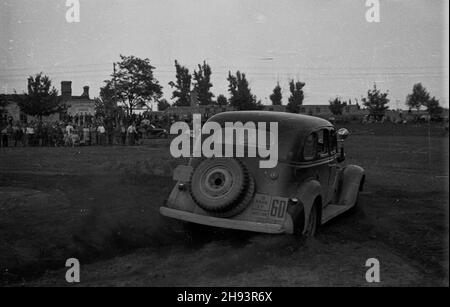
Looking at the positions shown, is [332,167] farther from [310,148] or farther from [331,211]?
[310,148]

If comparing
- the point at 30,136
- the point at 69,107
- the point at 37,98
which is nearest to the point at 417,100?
the point at 30,136

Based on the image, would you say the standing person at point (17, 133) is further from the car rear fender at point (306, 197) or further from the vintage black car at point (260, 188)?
the car rear fender at point (306, 197)

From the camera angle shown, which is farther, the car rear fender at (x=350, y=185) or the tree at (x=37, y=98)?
the tree at (x=37, y=98)

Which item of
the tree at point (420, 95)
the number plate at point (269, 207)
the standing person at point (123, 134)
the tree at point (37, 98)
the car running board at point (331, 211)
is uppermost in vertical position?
the tree at point (37, 98)

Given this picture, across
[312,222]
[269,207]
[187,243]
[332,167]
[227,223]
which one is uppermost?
[332,167]

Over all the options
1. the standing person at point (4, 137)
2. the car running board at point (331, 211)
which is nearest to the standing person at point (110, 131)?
the standing person at point (4, 137)

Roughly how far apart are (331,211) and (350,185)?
0.98 metres

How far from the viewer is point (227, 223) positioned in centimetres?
624

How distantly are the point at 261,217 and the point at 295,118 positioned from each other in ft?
5.50

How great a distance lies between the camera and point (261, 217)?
6.32 meters

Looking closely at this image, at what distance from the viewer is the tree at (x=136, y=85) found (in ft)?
Answer: 64.3

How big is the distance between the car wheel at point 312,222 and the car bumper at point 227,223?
2.36ft
